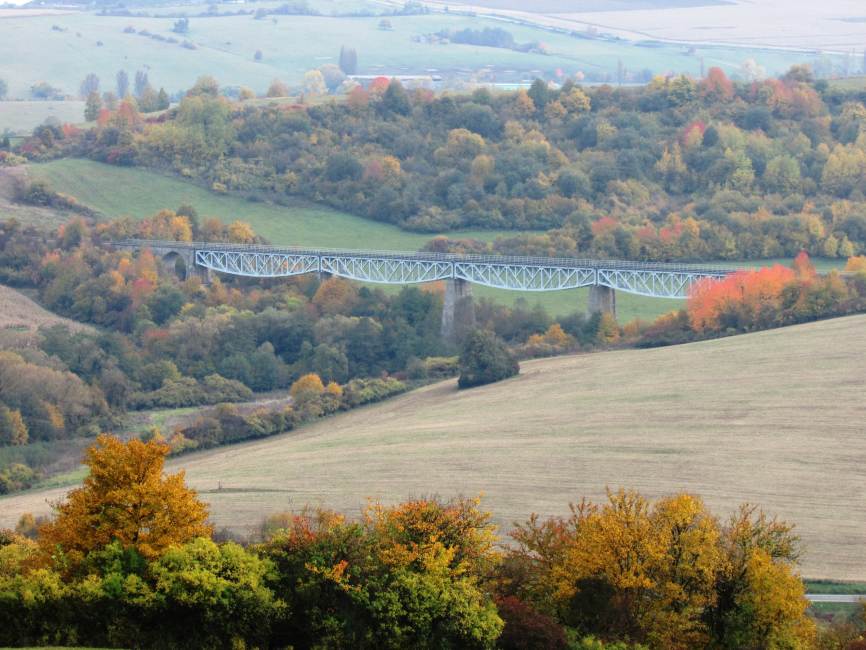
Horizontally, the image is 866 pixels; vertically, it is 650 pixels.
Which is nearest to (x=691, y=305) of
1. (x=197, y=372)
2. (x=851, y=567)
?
(x=197, y=372)

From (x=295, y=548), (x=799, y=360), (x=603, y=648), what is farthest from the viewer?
(x=799, y=360)

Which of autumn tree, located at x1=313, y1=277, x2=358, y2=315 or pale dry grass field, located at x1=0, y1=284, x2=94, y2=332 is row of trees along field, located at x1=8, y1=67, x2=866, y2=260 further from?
pale dry grass field, located at x1=0, y1=284, x2=94, y2=332

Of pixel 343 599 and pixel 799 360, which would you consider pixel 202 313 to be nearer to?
pixel 799 360

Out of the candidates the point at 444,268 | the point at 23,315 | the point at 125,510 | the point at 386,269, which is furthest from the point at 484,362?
the point at 125,510

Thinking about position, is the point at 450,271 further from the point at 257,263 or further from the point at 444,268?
the point at 257,263

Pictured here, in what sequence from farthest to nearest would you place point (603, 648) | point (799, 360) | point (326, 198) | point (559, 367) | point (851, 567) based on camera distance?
point (326, 198) < point (559, 367) < point (799, 360) < point (851, 567) < point (603, 648)

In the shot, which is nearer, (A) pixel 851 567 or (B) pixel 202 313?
(A) pixel 851 567
